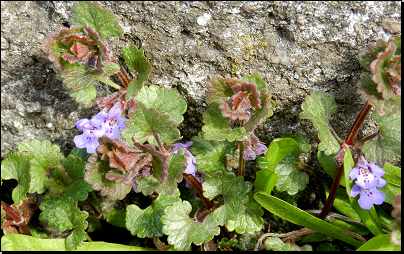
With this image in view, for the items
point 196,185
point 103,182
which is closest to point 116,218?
point 196,185

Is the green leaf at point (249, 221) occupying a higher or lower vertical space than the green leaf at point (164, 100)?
lower

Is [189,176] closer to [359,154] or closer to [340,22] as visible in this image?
[359,154]

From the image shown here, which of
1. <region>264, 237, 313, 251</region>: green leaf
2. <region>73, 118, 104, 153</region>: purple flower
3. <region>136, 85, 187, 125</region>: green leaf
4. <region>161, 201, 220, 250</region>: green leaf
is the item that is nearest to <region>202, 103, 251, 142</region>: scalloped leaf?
<region>136, 85, 187, 125</region>: green leaf

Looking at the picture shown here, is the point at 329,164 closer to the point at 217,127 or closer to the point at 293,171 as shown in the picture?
the point at 293,171

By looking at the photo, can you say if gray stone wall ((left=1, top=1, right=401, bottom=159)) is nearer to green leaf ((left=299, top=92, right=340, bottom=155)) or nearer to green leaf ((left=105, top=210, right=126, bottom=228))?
green leaf ((left=299, top=92, right=340, bottom=155))

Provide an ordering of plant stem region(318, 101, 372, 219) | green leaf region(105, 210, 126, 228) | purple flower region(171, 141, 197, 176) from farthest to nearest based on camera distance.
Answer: green leaf region(105, 210, 126, 228) → purple flower region(171, 141, 197, 176) → plant stem region(318, 101, 372, 219)

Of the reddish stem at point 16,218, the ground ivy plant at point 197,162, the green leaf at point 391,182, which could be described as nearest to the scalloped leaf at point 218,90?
the ground ivy plant at point 197,162

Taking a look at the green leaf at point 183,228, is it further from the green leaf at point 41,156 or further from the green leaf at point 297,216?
the green leaf at point 41,156
